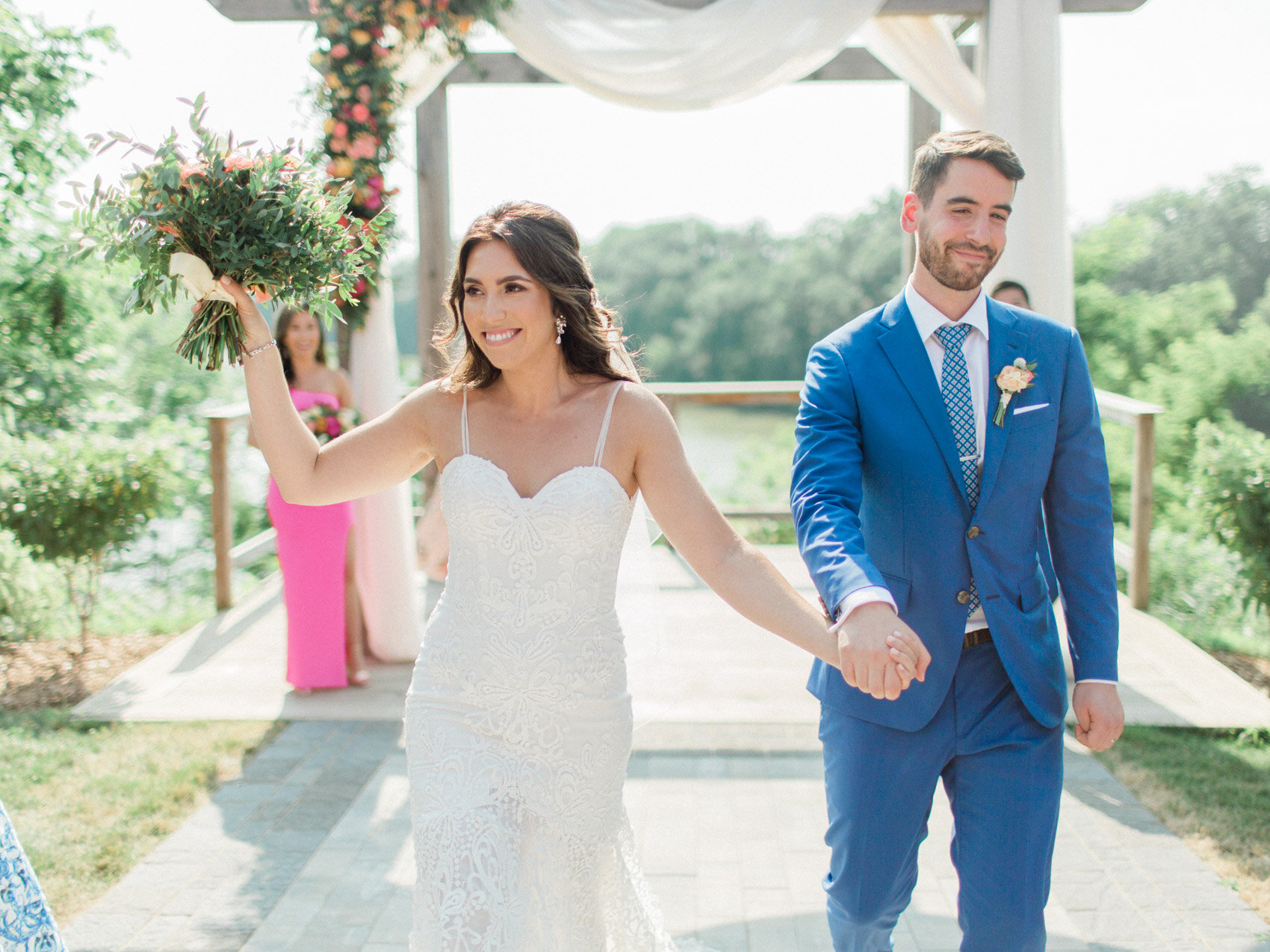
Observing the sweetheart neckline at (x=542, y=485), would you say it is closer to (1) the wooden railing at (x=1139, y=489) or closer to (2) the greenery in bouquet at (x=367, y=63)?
(2) the greenery in bouquet at (x=367, y=63)

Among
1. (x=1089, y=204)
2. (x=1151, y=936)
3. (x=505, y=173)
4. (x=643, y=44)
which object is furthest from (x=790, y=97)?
(x=1151, y=936)

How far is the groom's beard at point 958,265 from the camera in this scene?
2.15m

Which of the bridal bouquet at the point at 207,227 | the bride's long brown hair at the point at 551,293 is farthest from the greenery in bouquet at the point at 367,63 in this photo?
the bridal bouquet at the point at 207,227

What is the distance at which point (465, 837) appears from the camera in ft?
6.54

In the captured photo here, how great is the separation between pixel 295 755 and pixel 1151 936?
3.19 meters

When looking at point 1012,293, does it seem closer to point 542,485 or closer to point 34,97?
point 542,485

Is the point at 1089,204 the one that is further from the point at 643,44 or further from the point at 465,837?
the point at 465,837

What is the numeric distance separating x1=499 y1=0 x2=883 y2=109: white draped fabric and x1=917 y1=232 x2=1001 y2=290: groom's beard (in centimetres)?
342

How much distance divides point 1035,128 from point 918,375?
345cm

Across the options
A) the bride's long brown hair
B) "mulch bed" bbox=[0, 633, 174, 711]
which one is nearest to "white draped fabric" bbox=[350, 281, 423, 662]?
"mulch bed" bbox=[0, 633, 174, 711]

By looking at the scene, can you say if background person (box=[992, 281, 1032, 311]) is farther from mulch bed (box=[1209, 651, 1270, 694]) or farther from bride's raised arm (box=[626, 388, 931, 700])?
bride's raised arm (box=[626, 388, 931, 700])

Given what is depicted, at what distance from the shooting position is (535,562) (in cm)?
223

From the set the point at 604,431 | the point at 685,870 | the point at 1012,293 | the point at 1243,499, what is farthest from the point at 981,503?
the point at 1243,499

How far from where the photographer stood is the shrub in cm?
540
